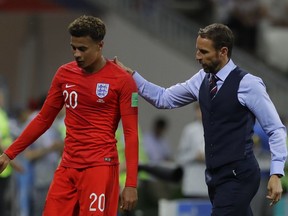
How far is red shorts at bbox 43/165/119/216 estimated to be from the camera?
873 centimetres

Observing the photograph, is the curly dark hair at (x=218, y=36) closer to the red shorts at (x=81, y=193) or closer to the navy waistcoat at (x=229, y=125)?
the navy waistcoat at (x=229, y=125)

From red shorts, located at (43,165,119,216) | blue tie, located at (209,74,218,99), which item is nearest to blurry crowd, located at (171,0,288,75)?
blue tie, located at (209,74,218,99)

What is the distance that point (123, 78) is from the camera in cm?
884

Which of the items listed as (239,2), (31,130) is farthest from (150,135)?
(31,130)

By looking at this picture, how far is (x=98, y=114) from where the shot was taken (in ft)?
28.9

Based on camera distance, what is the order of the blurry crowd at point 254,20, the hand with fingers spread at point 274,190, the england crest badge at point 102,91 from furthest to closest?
the blurry crowd at point 254,20
the england crest badge at point 102,91
the hand with fingers spread at point 274,190

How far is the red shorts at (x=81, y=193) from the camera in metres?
8.73

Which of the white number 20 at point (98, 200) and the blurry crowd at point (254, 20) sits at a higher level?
the blurry crowd at point (254, 20)

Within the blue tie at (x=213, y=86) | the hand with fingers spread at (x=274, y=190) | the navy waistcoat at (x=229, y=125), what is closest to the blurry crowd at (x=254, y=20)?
the blue tie at (x=213, y=86)

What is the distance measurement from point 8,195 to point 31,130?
4.37 m

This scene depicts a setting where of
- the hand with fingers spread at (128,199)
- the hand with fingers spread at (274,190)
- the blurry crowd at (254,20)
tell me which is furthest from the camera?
the blurry crowd at (254,20)

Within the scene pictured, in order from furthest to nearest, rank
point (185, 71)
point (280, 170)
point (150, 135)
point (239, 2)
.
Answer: point (239, 2), point (185, 71), point (150, 135), point (280, 170)

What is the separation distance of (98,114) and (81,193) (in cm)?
60

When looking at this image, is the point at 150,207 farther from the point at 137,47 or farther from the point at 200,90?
the point at 137,47
